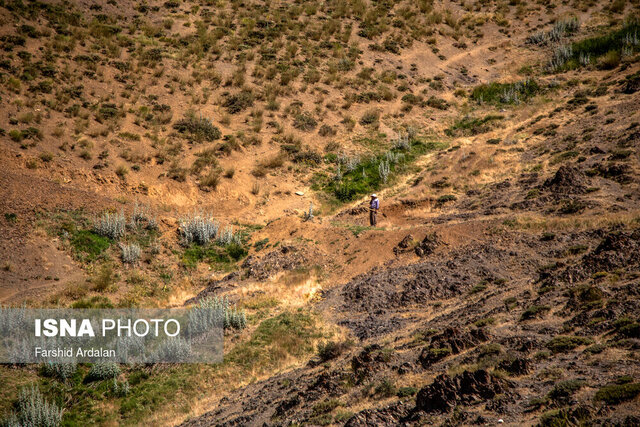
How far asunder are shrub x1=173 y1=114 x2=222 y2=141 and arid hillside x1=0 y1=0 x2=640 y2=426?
0.13m

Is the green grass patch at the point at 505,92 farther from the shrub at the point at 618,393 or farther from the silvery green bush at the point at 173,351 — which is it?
the shrub at the point at 618,393

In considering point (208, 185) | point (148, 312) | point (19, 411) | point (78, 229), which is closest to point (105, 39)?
point (208, 185)

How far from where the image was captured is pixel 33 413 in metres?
11.7

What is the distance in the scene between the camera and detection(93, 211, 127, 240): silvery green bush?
63.8 feet

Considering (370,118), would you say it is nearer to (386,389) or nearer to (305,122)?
(305,122)

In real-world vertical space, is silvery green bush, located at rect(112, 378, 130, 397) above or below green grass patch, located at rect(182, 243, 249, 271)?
below

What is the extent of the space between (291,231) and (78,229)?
8.26 metres

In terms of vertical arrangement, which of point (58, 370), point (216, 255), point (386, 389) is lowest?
point (58, 370)

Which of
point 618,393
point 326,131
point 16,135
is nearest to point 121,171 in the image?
point 16,135

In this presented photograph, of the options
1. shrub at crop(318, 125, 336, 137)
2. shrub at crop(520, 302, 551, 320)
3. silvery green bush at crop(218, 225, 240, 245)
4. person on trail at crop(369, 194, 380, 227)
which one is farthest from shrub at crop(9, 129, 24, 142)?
shrub at crop(520, 302, 551, 320)

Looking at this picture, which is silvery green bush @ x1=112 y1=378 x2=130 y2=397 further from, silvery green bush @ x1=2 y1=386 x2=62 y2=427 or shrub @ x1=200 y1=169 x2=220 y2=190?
shrub @ x1=200 y1=169 x2=220 y2=190

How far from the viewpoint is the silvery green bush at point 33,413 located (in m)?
11.6

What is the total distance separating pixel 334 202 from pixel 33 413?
16148 millimetres

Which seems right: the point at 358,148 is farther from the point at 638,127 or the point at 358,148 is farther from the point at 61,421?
the point at 61,421
